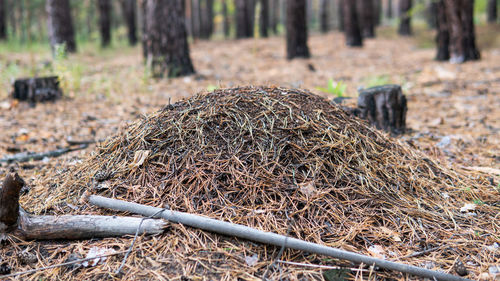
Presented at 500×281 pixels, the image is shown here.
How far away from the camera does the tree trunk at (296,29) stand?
820cm

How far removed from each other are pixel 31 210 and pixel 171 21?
492 cm

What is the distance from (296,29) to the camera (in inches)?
334

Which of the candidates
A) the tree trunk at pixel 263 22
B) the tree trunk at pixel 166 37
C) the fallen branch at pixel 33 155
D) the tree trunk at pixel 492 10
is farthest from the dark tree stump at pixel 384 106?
the tree trunk at pixel 492 10

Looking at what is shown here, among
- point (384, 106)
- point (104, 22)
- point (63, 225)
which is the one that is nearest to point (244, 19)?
point (104, 22)

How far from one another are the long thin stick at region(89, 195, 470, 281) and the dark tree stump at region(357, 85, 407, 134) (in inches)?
86.0

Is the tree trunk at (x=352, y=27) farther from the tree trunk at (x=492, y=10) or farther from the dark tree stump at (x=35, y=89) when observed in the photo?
the dark tree stump at (x=35, y=89)

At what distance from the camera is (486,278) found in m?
1.67

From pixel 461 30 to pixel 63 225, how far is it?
790cm

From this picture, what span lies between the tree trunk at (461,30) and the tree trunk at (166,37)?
5300mm

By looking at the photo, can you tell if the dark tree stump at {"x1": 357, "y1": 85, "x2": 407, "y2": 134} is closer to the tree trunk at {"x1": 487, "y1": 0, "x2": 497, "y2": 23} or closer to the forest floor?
the forest floor

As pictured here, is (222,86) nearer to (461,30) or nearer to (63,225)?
(63,225)

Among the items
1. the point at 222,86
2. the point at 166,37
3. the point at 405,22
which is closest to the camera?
the point at 222,86

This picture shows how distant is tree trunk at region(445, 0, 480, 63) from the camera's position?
23.1 feet

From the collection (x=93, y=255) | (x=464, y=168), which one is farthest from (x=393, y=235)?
(x=93, y=255)
